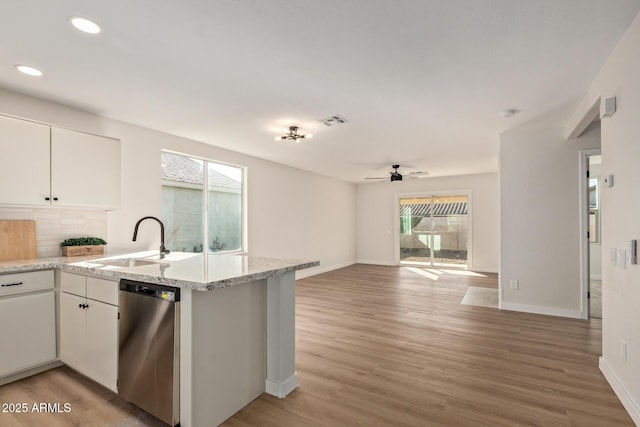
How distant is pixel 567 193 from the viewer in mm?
4129

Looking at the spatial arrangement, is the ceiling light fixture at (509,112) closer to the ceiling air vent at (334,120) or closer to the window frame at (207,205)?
the ceiling air vent at (334,120)

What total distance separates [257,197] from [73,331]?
145 inches

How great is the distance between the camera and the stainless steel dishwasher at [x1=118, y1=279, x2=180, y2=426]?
183 centimetres

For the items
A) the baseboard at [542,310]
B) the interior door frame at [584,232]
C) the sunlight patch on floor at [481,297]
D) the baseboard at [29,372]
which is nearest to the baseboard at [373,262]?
the sunlight patch on floor at [481,297]

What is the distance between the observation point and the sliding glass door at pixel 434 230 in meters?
8.42

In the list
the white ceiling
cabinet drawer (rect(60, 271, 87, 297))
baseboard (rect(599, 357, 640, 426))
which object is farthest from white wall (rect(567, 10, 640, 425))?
cabinet drawer (rect(60, 271, 87, 297))

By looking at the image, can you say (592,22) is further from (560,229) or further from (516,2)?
(560,229)

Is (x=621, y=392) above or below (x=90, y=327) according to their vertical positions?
below

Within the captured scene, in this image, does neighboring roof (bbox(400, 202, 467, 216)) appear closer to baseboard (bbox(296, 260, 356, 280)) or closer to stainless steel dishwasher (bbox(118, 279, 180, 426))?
baseboard (bbox(296, 260, 356, 280))

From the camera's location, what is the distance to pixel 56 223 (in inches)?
127

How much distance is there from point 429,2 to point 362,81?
1.01 meters

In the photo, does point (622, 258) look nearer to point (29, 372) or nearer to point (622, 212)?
point (622, 212)

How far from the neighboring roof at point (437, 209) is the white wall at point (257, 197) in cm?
163

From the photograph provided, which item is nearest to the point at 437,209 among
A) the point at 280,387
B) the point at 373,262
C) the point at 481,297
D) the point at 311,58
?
the point at 373,262
